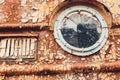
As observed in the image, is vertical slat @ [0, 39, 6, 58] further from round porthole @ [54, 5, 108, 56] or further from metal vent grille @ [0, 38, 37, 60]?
round porthole @ [54, 5, 108, 56]

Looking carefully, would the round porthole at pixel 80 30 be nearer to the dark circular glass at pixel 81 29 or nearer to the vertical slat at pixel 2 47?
the dark circular glass at pixel 81 29

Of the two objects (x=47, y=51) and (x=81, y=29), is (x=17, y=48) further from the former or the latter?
(x=81, y=29)

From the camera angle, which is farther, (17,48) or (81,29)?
(81,29)

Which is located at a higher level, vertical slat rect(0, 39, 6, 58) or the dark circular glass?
the dark circular glass

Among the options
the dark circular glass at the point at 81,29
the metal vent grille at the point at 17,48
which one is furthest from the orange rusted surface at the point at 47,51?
the dark circular glass at the point at 81,29

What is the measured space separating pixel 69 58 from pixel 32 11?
85 centimetres

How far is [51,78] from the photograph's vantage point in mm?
5066

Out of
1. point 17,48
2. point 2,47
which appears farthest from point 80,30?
point 2,47

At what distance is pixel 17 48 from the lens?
17.5ft

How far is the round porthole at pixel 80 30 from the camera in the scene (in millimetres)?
5312

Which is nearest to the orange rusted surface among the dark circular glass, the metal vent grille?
the metal vent grille

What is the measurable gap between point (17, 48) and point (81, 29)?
0.87 meters

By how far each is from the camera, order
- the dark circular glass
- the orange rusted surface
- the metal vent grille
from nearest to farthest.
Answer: the orange rusted surface < the metal vent grille < the dark circular glass

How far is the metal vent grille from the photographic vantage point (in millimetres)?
5266
